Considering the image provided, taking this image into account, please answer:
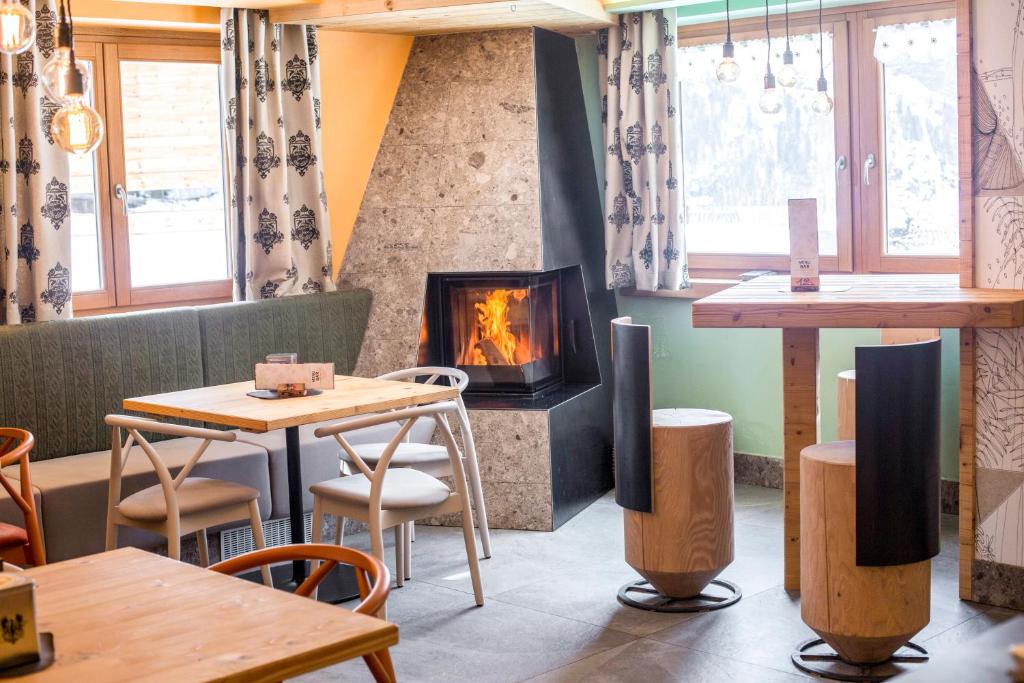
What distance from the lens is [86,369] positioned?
4938 millimetres

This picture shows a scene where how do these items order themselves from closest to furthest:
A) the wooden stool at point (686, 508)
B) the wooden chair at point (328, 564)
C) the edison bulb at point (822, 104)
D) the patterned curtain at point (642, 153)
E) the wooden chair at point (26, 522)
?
the wooden chair at point (328, 564), the wooden chair at point (26, 522), the wooden stool at point (686, 508), the edison bulb at point (822, 104), the patterned curtain at point (642, 153)

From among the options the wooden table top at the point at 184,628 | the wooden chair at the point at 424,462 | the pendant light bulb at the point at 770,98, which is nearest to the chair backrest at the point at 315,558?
the wooden table top at the point at 184,628

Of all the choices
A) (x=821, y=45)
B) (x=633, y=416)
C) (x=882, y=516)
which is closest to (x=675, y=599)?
(x=633, y=416)

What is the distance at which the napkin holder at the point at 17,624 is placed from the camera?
182 centimetres

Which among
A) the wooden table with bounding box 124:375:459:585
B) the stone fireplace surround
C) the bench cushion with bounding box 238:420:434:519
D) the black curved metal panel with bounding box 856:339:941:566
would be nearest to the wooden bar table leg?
the black curved metal panel with bounding box 856:339:941:566

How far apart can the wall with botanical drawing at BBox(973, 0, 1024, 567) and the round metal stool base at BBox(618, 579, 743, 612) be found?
2.86ft

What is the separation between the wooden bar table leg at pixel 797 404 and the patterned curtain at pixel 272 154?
237 centimetres

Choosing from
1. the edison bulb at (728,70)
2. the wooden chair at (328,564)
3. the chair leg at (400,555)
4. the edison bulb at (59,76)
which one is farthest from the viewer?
the chair leg at (400,555)

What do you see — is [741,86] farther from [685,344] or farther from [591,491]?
[591,491]

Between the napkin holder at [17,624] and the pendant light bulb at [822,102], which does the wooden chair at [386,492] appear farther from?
the napkin holder at [17,624]

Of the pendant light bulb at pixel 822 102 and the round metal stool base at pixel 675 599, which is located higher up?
the pendant light bulb at pixel 822 102

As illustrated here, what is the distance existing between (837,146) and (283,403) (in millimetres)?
2967

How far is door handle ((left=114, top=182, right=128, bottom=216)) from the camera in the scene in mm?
5348

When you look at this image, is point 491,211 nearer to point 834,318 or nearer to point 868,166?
point 868,166
